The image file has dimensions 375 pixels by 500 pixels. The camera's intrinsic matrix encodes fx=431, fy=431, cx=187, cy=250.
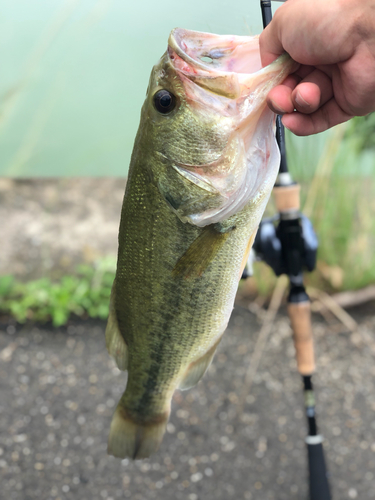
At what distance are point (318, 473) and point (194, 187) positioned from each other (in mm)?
1457

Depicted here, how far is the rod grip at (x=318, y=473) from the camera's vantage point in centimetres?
177

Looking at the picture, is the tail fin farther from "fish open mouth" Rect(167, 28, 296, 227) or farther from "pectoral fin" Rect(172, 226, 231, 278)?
"fish open mouth" Rect(167, 28, 296, 227)

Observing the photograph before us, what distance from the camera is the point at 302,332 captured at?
1.77m

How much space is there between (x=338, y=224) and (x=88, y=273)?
1.80 metres

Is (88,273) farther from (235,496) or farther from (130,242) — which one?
(130,242)

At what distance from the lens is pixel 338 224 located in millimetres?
2965

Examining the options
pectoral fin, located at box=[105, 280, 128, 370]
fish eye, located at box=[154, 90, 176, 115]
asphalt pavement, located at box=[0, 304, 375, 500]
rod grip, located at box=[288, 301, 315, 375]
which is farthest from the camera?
asphalt pavement, located at box=[0, 304, 375, 500]

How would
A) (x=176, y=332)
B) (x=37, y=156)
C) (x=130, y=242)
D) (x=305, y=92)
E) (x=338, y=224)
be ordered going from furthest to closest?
(x=37, y=156)
(x=338, y=224)
(x=176, y=332)
(x=130, y=242)
(x=305, y=92)

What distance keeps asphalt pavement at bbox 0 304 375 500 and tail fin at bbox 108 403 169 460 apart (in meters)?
1.14

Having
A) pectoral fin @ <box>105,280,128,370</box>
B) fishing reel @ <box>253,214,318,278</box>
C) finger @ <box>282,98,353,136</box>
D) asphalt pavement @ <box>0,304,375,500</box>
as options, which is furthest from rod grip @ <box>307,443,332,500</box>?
finger @ <box>282,98,353,136</box>

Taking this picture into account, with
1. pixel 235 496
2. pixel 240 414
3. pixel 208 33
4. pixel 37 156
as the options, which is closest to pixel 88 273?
pixel 37 156

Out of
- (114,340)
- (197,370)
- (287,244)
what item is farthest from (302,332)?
(114,340)

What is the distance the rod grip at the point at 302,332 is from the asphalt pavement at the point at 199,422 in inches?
34.7

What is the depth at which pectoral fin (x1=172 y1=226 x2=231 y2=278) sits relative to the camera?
95 cm
